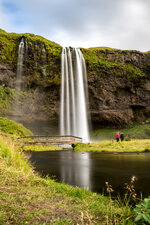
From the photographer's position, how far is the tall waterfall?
40906 millimetres

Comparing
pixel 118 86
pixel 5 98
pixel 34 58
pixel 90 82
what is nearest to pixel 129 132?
pixel 118 86

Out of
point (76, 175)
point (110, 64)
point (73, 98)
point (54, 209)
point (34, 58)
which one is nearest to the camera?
point (54, 209)

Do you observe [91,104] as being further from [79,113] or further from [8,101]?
[8,101]

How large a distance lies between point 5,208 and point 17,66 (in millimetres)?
42728

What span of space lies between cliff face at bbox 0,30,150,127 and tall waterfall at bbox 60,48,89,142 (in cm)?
186

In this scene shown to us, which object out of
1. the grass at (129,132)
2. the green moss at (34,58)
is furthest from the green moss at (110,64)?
the grass at (129,132)

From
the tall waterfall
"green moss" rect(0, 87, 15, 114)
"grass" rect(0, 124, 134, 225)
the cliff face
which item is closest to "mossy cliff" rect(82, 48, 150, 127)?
the cliff face

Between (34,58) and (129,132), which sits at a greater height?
(34,58)

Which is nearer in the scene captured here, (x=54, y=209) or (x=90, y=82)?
(x=54, y=209)

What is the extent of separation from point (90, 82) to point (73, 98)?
23.6 feet

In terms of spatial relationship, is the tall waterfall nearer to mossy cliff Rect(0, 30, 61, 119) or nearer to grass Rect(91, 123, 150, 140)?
mossy cliff Rect(0, 30, 61, 119)

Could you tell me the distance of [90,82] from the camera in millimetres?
44750

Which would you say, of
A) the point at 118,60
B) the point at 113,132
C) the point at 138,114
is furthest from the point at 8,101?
the point at 138,114

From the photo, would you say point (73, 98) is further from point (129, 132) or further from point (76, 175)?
point (76, 175)
